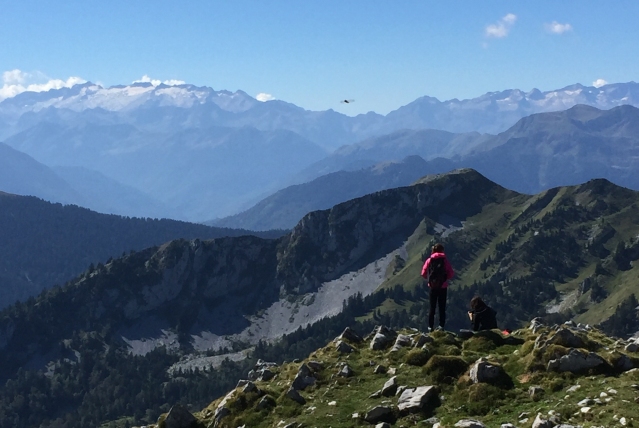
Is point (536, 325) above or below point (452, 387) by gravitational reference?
above

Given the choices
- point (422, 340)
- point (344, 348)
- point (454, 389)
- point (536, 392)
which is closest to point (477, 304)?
point (422, 340)

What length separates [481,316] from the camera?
126 ft

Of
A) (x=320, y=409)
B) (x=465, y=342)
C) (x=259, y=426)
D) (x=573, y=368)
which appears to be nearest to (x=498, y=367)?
(x=573, y=368)

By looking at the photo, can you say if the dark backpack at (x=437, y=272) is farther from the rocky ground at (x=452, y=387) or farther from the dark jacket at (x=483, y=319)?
the rocky ground at (x=452, y=387)

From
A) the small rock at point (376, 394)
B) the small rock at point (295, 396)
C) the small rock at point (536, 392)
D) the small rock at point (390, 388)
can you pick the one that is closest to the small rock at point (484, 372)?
the small rock at point (536, 392)

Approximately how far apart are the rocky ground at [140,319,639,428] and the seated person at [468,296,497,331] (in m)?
1.99

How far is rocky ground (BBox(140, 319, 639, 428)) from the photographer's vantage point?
2452 cm

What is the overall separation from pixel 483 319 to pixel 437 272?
4.50 m

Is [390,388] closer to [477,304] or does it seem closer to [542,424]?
[542,424]

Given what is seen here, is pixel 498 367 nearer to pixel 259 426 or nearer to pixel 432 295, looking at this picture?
pixel 432 295

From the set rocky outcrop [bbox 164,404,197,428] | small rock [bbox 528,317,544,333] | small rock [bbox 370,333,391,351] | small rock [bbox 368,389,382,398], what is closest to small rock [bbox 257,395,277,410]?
rocky outcrop [bbox 164,404,197,428]

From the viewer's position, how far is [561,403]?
81.2 feet

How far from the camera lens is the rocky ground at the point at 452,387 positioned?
24.5m

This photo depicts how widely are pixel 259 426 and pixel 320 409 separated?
3678mm
